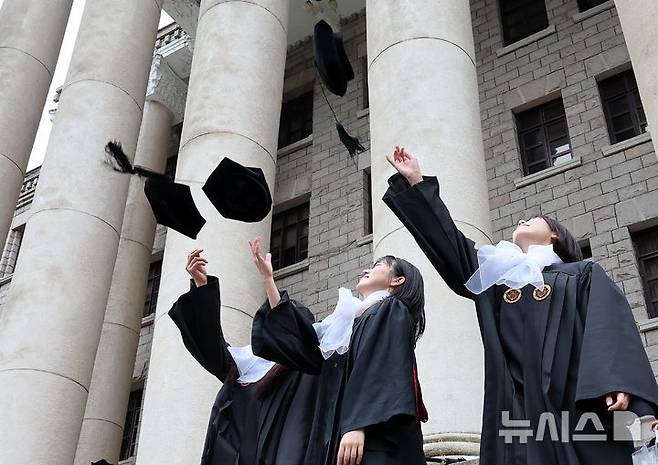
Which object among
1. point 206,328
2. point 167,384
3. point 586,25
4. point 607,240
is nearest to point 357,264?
point 607,240

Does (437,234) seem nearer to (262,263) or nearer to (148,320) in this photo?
(262,263)

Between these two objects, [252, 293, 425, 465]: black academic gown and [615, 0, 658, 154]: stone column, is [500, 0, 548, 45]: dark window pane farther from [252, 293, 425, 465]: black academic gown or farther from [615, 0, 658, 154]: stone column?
[252, 293, 425, 465]: black academic gown

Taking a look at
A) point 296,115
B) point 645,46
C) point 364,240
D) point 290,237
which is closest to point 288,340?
point 645,46

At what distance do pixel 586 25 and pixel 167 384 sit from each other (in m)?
10.9

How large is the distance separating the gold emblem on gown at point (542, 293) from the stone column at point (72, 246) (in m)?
7.81

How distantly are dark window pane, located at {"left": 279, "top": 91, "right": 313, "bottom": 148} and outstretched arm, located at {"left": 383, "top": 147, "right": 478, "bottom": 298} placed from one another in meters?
15.0

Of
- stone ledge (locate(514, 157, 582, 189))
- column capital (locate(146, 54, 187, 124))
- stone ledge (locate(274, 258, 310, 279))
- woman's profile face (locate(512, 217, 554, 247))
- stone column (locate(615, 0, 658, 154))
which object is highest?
column capital (locate(146, 54, 187, 124))

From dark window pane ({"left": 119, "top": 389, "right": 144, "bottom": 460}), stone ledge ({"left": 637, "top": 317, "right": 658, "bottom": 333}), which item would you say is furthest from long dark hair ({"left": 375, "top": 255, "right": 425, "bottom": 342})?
dark window pane ({"left": 119, "top": 389, "right": 144, "bottom": 460})

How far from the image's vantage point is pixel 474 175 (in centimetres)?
852

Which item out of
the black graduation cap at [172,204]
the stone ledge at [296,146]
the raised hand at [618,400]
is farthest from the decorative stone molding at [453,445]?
the stone ledge at [296,146]

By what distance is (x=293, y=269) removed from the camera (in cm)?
1739

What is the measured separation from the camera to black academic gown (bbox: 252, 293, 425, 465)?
4.58m

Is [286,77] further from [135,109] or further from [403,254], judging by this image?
[403,254]

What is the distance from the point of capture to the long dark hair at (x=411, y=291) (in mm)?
5230
